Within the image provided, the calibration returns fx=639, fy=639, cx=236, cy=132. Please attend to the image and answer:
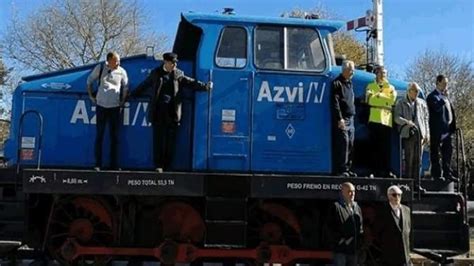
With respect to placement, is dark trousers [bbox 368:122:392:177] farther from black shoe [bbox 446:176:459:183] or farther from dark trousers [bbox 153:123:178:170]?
dark trousers [bbox 153:123:178:170]

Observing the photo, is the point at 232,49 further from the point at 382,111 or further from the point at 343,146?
the point at 382,111

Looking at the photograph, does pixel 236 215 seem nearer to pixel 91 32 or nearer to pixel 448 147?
pixel 448 147

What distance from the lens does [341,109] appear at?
923 centimetres

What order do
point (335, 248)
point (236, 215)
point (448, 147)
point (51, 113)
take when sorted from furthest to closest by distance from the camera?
point (448, 147) < point (51, 113) < point (236, 215) < point (335, 248)

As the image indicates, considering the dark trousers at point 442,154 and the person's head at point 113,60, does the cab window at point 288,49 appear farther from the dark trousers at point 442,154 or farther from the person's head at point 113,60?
the dark trousers at point 442,154

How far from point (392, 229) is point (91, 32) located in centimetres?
3188

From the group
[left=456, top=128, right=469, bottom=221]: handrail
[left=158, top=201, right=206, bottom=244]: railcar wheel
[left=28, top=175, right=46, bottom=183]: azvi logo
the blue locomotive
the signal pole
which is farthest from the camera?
the signal pole

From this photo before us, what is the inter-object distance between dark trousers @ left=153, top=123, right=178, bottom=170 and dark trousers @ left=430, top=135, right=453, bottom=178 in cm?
411

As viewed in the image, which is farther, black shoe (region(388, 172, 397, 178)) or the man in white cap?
black shoe (region(388, 172, 397, 178))

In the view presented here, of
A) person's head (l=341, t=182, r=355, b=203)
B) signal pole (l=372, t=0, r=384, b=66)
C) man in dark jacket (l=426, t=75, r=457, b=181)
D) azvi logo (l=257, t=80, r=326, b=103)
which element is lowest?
person's head (l=341, t=182, r=355, b=203)

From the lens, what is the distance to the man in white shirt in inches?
363

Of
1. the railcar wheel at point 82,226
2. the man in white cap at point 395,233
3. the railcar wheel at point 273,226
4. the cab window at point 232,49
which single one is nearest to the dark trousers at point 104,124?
the railcar wheel at point 82,226

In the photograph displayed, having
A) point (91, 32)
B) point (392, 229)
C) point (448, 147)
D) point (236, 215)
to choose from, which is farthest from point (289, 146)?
point (91, 32)

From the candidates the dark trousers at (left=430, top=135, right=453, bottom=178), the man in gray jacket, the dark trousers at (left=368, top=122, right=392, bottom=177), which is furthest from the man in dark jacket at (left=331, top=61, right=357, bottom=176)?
the dark trousers at (left=430, top=135, right=453, bottom=178)
